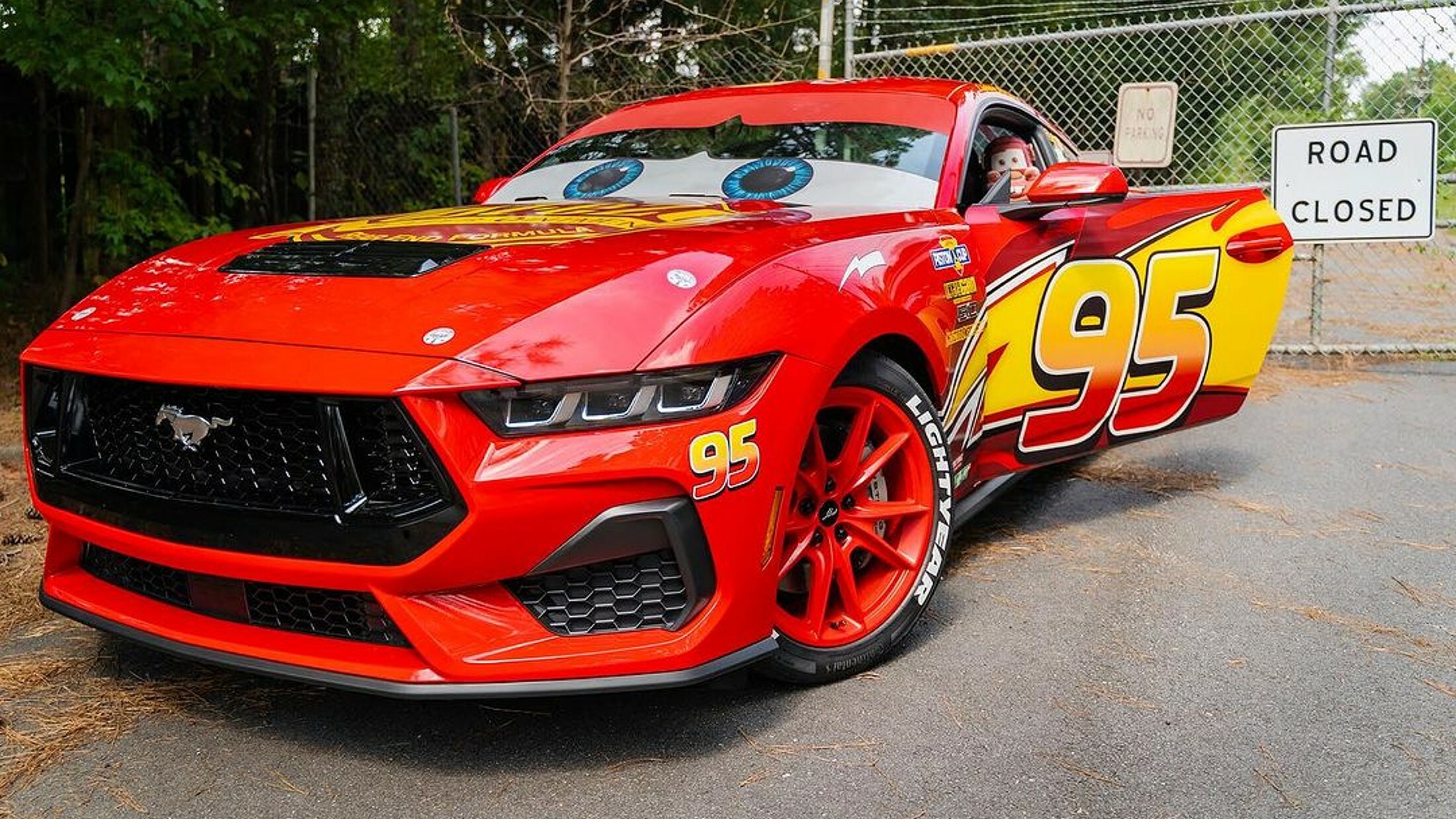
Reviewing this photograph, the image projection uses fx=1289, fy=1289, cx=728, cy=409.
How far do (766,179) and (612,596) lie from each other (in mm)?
1824

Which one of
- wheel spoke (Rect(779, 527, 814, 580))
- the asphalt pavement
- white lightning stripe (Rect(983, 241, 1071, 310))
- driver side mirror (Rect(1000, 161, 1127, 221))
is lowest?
the asphalt pavement

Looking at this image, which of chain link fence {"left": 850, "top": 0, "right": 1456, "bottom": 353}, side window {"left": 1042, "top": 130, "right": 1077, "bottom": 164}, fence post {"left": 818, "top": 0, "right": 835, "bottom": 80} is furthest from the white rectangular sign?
side window {"left": 1042, "top": 130, "right": 1077, "bottom": 164}

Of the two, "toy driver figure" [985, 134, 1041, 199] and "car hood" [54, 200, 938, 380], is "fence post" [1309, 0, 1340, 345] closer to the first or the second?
"toy driver figure" [985, 134, 1041, 199]

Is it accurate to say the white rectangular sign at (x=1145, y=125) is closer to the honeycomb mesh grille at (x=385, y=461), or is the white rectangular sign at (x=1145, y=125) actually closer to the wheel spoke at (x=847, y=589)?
the wheel spoke at (x=847, y=589)

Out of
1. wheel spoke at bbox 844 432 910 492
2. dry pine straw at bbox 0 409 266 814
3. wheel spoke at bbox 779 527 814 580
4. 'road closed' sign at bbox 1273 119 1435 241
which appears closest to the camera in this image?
dry pine straw at bbox 0 409 266 814

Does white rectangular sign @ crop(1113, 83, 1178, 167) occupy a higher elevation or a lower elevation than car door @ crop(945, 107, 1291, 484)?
higher

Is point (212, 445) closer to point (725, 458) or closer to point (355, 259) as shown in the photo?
point (355, 259)

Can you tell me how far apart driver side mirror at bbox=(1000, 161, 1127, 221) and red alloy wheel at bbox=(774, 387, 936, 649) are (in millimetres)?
942

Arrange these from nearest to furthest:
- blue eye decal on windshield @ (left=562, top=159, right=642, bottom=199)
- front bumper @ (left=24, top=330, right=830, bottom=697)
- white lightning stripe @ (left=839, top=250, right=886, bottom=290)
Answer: front bumper @ (left=24, top=330, right=830, bottom=697) < white lightning stripe @ (left=839, top=250, right=886, bottom=290) < blue eye decal on windshield @ (left=562, top=159, right=642, bottom=199)

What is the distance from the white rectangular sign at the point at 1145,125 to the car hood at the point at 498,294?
5430mm

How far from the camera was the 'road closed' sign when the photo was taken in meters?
7.36

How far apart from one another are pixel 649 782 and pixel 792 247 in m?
1.20

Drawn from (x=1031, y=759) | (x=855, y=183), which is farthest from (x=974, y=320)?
(x=1031, y=759)

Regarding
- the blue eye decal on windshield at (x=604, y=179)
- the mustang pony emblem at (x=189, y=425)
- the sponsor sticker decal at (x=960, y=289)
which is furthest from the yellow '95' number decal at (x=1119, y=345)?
Result: the mustang pony emblem at (x=189, y=425)
